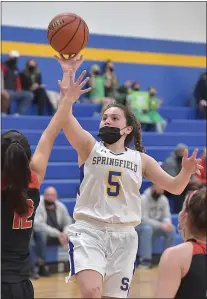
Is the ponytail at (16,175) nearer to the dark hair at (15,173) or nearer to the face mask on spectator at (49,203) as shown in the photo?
the dark hair at (15,173)

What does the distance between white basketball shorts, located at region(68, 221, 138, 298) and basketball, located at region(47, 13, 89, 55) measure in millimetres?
1262

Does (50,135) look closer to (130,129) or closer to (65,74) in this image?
(65,74)

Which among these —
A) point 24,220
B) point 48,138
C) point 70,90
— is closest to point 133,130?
point 70,90

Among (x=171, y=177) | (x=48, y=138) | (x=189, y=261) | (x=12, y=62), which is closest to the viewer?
(x=189, y=261)

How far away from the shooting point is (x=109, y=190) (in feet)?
14.5

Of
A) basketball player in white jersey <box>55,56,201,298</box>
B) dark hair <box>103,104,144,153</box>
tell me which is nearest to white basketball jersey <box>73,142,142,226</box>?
basketball player in white jersey <box>55,56,201,298</box>

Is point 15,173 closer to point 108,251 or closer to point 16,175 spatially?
point 16,175

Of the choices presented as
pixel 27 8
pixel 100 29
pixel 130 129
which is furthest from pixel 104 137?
pixel 100 29

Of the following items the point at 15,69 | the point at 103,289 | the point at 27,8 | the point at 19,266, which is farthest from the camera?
the point at 27,8

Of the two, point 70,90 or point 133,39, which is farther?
point 133,39

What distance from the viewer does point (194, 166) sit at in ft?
14.2

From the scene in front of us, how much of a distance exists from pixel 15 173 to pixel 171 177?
1.56m

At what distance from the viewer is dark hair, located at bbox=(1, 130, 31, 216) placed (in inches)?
131

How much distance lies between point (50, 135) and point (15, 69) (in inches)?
364
